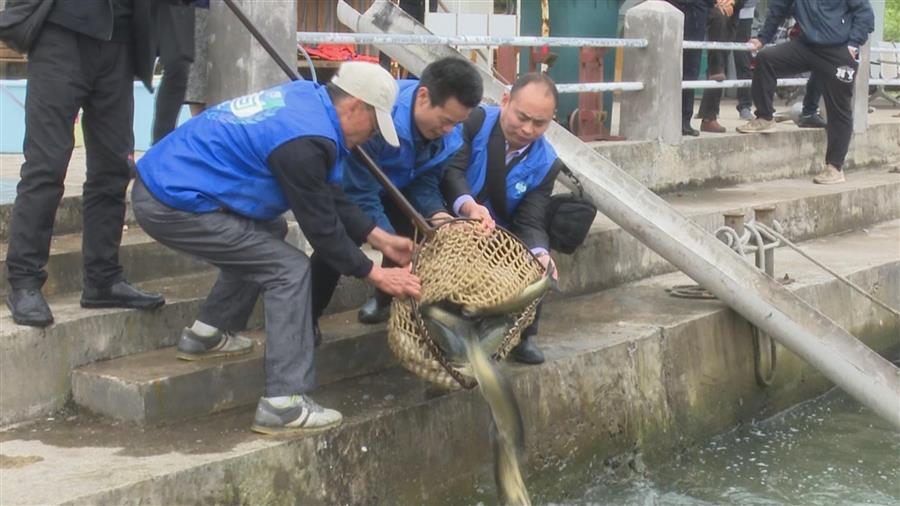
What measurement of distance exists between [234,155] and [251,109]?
0.17 meters

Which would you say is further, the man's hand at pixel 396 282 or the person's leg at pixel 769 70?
the person's leg at pixel 769 70

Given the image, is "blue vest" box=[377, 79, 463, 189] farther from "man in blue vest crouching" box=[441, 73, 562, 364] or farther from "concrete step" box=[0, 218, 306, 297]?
"concrete step" box=[0, 218, 306, 297]

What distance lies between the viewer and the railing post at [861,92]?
446 inches

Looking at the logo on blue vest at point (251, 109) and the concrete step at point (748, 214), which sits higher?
the logo on blue vest at point (251, 109)

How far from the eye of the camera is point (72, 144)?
16.1 feet

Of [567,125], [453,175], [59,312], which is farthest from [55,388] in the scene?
[567,125]

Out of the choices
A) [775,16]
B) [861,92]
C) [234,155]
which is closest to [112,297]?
[234,155]

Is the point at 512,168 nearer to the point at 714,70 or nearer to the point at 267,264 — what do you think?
the point at 267,264

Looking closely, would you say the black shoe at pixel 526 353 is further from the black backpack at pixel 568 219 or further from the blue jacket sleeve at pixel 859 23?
the blue jacket sleeve at pixel 859 23

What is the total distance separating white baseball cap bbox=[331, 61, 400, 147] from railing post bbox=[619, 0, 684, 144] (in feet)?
15.5

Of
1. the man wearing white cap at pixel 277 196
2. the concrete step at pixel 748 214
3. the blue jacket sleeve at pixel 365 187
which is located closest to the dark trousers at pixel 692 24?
the concrete step at pixel 748 214

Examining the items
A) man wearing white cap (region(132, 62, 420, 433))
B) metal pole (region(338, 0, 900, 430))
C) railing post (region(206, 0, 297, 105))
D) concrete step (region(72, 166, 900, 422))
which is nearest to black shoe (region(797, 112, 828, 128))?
concrete step (region(72, 166, 900, 422))

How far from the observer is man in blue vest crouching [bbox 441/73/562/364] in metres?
5.45

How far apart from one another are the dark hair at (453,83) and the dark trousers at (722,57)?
574cm
